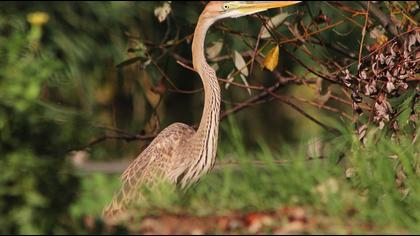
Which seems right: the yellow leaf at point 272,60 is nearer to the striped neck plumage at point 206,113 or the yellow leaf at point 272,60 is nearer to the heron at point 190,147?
the heron at point 190,147

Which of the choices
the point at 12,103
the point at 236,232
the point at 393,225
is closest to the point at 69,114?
the point at 12,103

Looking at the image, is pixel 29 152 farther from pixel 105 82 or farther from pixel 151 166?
pixel 105 82

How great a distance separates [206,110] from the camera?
848 cm

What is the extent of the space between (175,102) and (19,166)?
38.6 ft

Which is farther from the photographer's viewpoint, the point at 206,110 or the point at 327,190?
the point at 206,110

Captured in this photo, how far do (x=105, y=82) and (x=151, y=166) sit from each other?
7.44 meters

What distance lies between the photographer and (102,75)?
14.9 m

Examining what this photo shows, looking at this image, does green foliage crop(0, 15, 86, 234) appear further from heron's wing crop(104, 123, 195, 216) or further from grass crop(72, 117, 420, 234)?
heron's wing crop(104, 123, 195, 216)

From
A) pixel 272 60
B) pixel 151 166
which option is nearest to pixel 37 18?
pixel 151 166

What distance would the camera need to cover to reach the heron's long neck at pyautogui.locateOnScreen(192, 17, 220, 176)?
814 cm

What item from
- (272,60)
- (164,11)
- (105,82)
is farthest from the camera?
(105,82)

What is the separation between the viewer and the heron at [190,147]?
805cm

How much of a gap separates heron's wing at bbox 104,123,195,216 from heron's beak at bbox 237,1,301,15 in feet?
3.20

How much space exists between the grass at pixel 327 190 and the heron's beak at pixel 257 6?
3.28 feet
